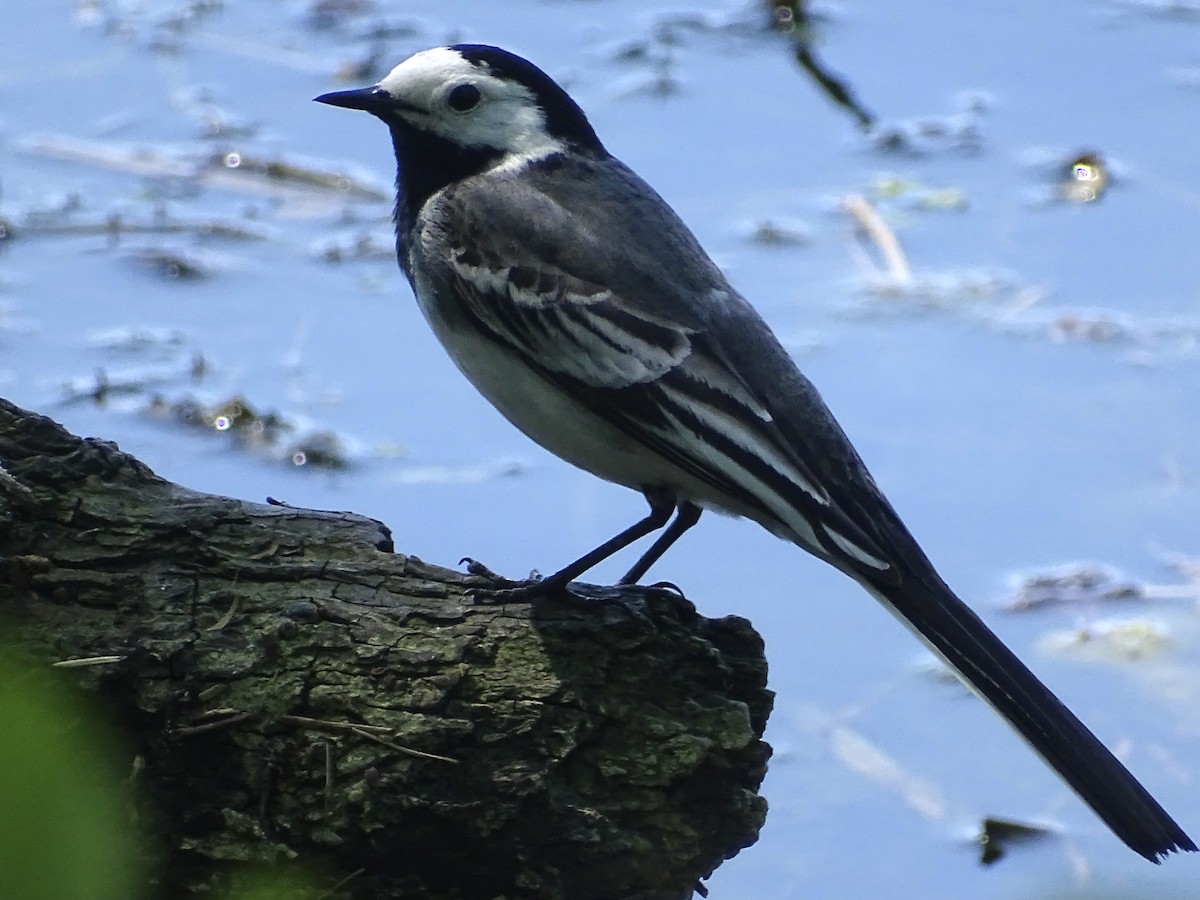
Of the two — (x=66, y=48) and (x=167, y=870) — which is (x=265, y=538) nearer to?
(x=167, y=870)

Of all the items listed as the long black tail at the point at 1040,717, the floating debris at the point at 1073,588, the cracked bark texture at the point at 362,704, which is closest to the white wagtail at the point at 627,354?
the long black tail at the point at 1040,717

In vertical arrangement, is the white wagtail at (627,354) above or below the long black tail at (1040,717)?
above

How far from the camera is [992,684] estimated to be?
3809 millimetres

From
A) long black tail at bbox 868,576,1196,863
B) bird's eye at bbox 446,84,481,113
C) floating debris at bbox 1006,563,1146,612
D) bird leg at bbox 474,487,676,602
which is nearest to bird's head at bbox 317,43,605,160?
bird's eye at bbox 446,84,481,113

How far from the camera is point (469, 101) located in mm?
4676

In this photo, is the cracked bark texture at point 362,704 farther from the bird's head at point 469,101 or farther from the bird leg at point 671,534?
the bird's head at point 469,101

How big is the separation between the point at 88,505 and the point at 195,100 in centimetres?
511

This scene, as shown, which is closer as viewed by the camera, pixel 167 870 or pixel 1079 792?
pixel 167 870

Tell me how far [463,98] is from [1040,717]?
2169mm

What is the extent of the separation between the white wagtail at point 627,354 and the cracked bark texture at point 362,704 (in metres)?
0.38

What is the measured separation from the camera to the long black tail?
12.2 ft

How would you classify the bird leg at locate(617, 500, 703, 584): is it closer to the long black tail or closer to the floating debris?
the long black tail

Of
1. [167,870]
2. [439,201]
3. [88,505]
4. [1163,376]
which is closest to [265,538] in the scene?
[88,505]

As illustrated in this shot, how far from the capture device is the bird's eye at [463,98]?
465 centimetres
